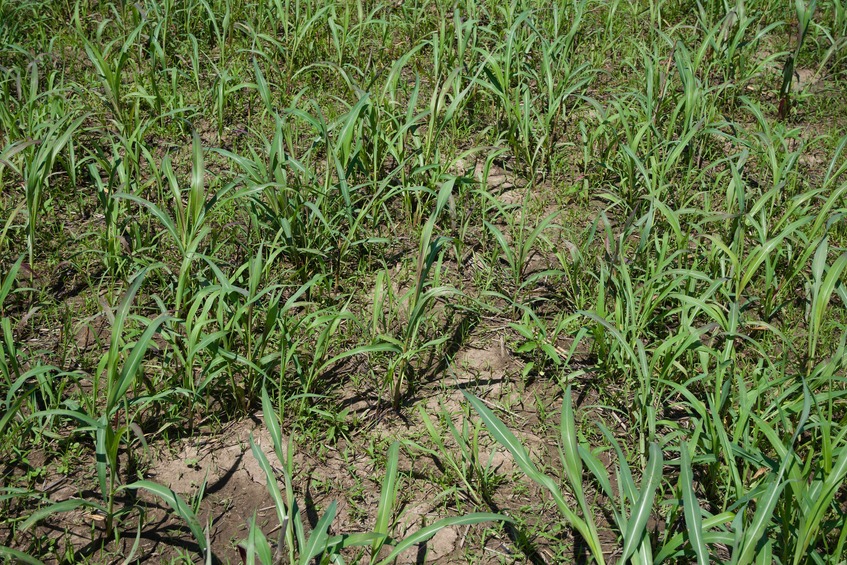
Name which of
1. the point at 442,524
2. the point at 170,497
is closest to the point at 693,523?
the point at 442,524

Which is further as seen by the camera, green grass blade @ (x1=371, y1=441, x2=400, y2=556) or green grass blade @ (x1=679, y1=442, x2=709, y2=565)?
green grass blade @ (x1=371, y1=441, x2=400, y2=556)

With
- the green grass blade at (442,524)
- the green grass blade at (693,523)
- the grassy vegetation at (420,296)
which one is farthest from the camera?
the grassy vegetation at (420,296)

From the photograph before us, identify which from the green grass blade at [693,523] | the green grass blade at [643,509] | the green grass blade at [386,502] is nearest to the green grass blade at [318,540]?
the green grass blade at [386,502]

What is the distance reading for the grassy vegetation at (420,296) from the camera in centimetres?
209

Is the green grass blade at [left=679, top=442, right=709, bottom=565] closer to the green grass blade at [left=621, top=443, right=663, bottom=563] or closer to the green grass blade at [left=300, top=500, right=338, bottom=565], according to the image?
the green grass blade at [left=621, top=443, right=663, bottom=563]

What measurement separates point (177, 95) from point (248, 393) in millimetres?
1687

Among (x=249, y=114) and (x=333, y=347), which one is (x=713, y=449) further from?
(x=249, y=114)

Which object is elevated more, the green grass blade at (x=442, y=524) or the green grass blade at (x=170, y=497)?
the green grass blade at (x=170, y=497)

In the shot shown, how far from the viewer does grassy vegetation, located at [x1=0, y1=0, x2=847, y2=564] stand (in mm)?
2086

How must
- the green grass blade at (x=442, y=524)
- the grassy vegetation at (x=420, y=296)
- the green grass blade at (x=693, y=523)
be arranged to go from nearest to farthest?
the green grass blade at (x=693, y=523)
the green grass blade at (x=442, y=524)
the grassy vegetation at (x=420, y=296)

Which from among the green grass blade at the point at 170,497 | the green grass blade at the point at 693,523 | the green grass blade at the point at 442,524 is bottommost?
the green grass blade at the point at 442,524

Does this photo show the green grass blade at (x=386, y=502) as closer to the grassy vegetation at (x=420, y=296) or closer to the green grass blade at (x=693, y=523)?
the grassy vegetation at (x=420, y=296)

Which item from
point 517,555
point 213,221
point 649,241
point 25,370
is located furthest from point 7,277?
point 649,241

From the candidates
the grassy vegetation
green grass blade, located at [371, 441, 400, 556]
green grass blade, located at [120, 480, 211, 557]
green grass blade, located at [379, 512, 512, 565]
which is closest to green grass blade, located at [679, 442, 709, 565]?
the grassy vegetation
